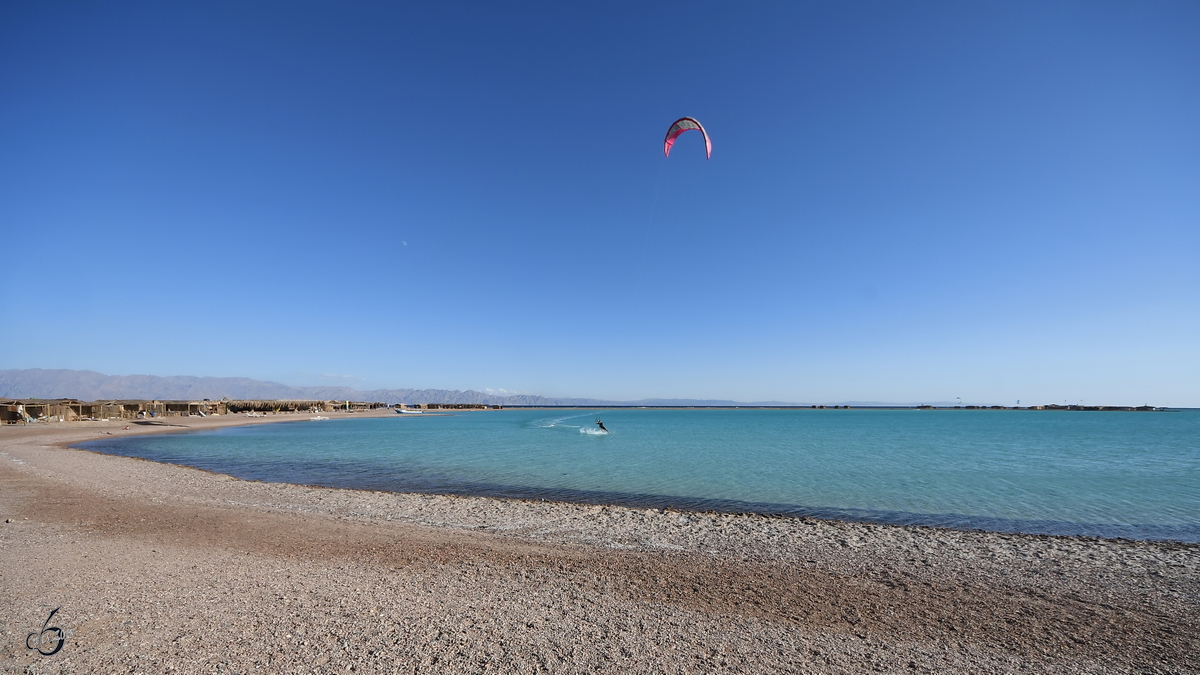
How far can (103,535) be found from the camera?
882cm

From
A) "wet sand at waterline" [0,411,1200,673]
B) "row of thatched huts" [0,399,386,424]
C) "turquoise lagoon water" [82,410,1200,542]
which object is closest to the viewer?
"wet sand at waterline" [0,411,1200,673]

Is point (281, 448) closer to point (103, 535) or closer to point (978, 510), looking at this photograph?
point (103, 535)

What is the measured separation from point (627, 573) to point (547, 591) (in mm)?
1432

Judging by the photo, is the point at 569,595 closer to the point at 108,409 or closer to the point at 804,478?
the point at 804,478

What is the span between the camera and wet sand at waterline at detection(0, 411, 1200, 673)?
4738mm

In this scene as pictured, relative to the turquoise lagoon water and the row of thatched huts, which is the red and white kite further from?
the row of thatched huts

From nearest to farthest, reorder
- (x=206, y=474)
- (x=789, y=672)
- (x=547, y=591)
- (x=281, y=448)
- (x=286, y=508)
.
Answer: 1. (x=789, y=672)
2. (x=547, y=591)
3. (x=286, y=508)
4. (x=206, y=474)
5. (x=281, y=448)

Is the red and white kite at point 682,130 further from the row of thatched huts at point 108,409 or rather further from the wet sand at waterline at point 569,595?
the row of thatched huts at point 108,409

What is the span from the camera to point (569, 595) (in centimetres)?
634

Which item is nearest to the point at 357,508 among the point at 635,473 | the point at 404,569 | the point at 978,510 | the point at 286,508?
the point at 286,508

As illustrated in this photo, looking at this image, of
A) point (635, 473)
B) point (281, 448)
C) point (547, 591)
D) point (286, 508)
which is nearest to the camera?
point (547, 591)

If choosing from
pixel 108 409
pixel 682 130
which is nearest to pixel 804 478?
pixel 682 130

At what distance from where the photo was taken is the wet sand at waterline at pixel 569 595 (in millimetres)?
4738

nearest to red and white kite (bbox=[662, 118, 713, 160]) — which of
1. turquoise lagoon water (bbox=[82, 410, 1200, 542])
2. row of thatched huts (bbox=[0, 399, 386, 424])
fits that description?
turquoise lagoon water (bbox=[82, 410, 1200, 542])
